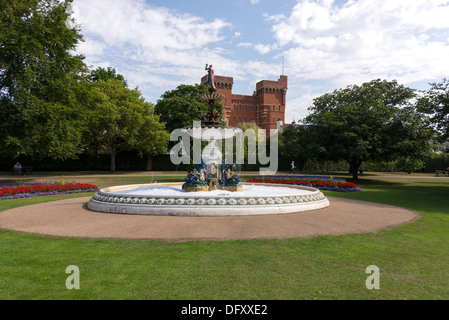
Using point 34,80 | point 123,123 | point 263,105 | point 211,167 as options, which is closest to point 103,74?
point 123,123

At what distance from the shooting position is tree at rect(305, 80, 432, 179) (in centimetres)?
2788

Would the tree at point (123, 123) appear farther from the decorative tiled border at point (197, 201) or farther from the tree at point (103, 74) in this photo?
the decorative tiled border at point (197, 201)

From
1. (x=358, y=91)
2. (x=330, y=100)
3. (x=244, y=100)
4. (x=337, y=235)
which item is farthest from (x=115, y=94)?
(x=244, y=100)

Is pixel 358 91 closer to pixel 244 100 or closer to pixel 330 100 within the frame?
pixel 330 100

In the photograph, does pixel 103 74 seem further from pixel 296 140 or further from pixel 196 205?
pixel 196 205

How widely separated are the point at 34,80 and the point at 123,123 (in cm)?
1674

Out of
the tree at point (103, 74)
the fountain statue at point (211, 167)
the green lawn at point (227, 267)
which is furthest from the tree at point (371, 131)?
the tree at point (103, 74)

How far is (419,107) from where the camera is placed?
74.0ft

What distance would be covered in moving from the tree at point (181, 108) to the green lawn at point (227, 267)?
118ft

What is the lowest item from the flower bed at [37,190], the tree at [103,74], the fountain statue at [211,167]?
the flower bed at [37,190]

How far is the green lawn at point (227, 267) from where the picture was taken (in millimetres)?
3920

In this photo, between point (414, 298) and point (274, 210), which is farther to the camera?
point (274, 210)

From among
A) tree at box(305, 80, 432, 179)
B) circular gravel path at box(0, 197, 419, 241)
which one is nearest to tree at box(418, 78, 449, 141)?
tree at box(305, 80, 432, 179)
